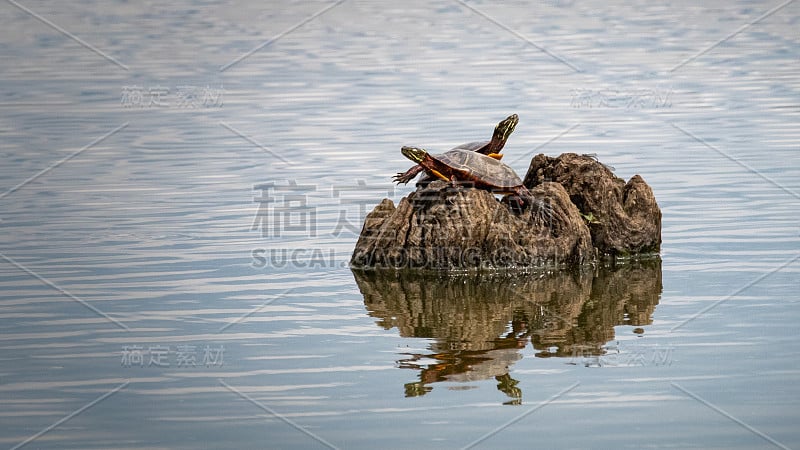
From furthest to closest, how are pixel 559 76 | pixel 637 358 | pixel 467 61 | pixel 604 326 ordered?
pixel 467 61 < pixel 559 76 < pixel 604 326 < pixel 637 358

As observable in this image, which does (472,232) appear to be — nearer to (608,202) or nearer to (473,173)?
(473,173)

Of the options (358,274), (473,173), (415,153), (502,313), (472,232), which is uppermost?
(415,153)

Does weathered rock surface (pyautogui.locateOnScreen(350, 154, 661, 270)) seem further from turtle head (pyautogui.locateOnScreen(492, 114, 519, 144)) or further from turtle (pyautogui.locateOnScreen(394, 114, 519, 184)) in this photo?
turtle head (pyautogui.locateOnScreen(492, 114, 519, 144))

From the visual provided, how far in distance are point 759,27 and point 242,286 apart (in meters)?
29.2

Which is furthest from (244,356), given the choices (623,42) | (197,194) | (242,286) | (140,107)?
(623,42)

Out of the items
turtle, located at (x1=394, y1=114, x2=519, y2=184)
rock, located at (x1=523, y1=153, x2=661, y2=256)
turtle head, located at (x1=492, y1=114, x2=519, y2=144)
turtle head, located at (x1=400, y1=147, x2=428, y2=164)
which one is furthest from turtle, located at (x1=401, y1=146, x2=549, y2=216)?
turtle head, located at (x1=492, y1=114, x2=519, y2=144)

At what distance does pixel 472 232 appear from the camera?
44.1 ft

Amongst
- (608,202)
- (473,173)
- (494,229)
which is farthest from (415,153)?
(608,202)

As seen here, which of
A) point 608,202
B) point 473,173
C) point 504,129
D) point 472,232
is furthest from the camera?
point 504,129

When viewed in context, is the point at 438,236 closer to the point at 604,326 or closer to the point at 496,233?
the point at 496,233

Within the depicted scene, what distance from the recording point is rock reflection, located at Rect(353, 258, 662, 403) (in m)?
10.6

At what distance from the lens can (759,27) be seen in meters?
39.1

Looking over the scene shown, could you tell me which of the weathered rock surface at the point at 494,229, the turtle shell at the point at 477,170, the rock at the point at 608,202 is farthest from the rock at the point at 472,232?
the rock at the point at 608,202

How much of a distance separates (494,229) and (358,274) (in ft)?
4.89
